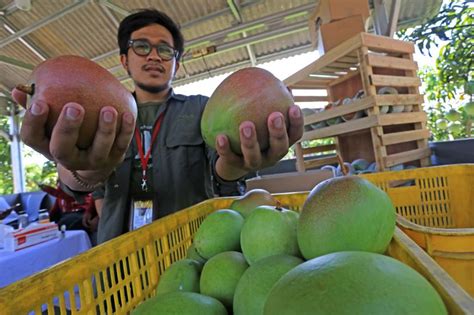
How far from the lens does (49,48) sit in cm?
366

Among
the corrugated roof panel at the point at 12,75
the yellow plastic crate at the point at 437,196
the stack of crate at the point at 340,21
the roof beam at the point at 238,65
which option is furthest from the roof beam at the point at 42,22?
the yellow plastic crate at the point at 437,196

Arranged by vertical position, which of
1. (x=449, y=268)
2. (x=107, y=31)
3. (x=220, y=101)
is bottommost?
(x=449, y=268)

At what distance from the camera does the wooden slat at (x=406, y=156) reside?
1.66 meters

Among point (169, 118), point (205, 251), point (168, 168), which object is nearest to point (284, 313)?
point (205, 251)

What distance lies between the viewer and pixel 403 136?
1755 mm

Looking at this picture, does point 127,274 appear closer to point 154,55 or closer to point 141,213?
point 141,213

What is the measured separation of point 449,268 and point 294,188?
75 centimetres

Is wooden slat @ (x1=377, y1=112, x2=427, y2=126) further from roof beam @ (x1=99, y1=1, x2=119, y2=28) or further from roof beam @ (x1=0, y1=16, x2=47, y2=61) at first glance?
roof beam @ (x1=0, y1=16, x2=47, y2=61)

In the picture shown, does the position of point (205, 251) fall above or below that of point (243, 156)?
below

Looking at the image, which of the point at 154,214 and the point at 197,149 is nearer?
the point at 154,214

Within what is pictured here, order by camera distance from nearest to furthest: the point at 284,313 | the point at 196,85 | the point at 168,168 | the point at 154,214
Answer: the point at 284,313 < the point at 154,214 < the point at 168,168 < the point at 196,85

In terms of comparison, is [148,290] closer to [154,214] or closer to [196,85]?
[154,214]

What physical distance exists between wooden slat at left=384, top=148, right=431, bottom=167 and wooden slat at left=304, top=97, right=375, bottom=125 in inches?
11.9

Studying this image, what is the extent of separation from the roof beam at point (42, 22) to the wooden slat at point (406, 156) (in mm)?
2824
